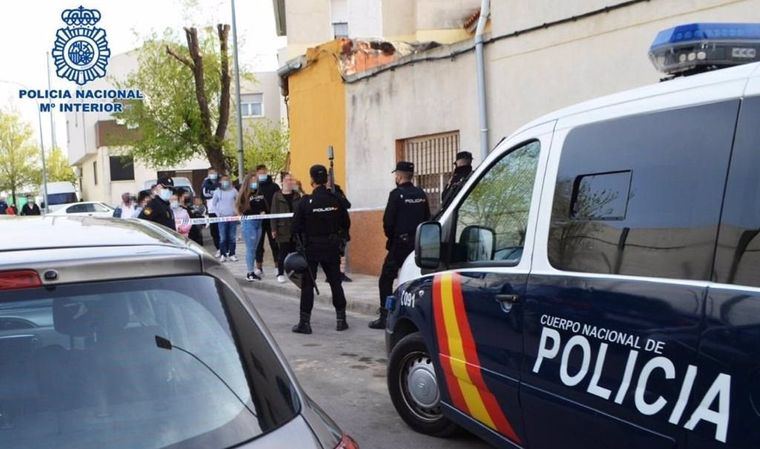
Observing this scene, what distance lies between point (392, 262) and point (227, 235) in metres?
7.22

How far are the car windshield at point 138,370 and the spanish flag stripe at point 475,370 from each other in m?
1.71

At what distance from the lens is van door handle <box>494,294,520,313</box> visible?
3416 millimetres

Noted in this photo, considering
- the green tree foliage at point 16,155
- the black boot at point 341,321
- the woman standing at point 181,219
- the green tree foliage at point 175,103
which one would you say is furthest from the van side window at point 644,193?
the green tree foliage at point 16,155

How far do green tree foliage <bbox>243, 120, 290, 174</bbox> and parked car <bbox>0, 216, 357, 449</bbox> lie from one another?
32.4 meters

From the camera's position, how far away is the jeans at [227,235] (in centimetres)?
1428

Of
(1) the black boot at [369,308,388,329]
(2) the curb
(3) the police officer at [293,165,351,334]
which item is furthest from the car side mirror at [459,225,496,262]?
(2) the curb

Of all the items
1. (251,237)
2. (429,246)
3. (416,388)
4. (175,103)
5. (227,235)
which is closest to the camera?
(429,246)

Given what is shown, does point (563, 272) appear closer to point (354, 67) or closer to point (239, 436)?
point (239, 436)

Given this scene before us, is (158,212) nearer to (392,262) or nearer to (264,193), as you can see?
(264,193)

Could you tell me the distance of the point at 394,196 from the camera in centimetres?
771

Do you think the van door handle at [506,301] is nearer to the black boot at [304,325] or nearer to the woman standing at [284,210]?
the black boot at [304,325]

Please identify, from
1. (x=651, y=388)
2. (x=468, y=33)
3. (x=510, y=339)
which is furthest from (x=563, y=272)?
(x=468, y=33)

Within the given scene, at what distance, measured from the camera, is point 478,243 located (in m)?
3.98

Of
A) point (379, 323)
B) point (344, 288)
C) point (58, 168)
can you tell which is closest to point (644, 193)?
point (379, 323)
